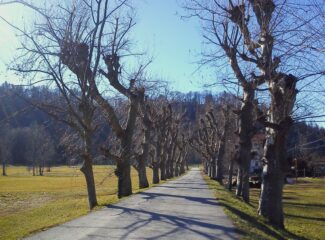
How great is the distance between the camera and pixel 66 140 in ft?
75.3

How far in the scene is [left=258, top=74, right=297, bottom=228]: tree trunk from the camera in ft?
50.8

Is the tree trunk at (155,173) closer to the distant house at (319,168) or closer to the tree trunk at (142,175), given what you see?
the tree trunk at (142,175)

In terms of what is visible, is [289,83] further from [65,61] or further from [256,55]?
[65,61]

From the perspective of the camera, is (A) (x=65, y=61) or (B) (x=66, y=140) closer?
(A) (x=65, y=61)

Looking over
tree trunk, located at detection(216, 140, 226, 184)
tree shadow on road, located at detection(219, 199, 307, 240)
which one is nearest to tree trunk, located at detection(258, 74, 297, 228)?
tree shadow on road, located at detection(219, 199, 307, 240)

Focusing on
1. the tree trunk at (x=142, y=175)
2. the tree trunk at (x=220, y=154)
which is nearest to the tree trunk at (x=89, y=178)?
the tree trunk at (x=142, y=175)

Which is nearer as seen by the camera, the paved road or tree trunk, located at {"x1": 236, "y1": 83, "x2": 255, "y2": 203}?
the paved road

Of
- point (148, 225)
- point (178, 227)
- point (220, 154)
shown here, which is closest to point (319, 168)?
point (220, 154)

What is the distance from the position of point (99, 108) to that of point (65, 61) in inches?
229

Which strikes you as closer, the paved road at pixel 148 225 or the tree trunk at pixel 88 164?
the paved road at pixel 148 225

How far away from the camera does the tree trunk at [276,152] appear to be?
15484 mm

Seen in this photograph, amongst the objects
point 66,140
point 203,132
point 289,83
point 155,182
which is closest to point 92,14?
point 66,140

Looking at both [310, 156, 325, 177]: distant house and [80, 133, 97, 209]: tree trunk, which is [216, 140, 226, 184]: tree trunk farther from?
[310, 156, 325, 177]: distant house

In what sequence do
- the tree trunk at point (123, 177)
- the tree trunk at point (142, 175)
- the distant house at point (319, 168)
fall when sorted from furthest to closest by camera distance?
the distant house at point (319, 168) < the tree trunk at point (142, 175) < the tree trunk at point (123, 177)
